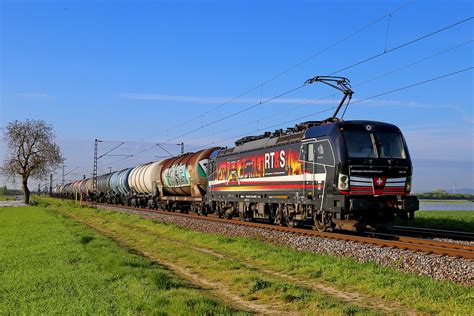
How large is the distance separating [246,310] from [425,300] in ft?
10.2

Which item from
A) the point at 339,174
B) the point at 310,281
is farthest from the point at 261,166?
the point at 310,281

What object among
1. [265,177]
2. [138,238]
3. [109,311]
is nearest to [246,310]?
[109,311]

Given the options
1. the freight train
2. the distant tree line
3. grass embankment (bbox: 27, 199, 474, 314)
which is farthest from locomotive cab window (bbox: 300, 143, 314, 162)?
the distant tree line

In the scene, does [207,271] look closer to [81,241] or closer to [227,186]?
[81,241]

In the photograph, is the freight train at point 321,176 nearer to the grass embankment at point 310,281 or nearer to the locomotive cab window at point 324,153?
the locomotive cab window at point 324,153

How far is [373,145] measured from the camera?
17984mm

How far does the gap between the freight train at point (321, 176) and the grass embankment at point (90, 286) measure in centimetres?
761

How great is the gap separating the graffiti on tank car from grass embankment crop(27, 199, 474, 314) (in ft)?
61.5

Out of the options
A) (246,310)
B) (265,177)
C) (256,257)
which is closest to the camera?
(246,310)

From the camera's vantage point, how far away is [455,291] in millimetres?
9055

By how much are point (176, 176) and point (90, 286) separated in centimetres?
2816

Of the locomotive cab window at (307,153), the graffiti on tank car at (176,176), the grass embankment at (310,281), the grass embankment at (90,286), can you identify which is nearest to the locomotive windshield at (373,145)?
the locomotive cab window at (307,153)

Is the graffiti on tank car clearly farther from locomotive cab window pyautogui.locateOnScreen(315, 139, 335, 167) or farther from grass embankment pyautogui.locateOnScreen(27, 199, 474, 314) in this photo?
grass embankment pyautogui.locateOnScreen(27, 199, 474, 314)

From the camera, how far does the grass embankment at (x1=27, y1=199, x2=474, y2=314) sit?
8.49m
